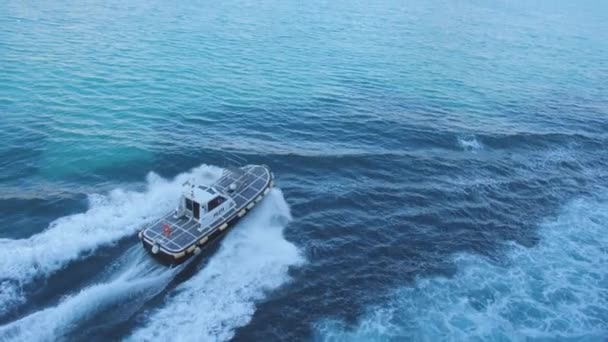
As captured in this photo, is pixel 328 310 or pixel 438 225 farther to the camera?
pixel 438 225

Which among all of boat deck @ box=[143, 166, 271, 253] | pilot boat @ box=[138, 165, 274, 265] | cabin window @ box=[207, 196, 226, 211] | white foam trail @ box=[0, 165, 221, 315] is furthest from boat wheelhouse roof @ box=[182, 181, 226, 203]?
white foam trail @ box=[0, 165, 221, 315]

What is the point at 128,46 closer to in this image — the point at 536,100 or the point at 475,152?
the point at 475,152

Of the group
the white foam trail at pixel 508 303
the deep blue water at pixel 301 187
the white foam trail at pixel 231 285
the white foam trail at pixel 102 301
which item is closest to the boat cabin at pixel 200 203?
the white foam trail at pixel 231 285

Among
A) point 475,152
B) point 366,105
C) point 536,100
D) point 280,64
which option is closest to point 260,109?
point 366,105

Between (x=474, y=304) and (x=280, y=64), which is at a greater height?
(x=280, y=64)

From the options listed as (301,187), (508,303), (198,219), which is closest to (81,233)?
(198,219)

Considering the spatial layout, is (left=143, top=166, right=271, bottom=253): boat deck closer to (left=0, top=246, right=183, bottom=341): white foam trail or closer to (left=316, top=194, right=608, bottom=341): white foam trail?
(left=0, top=246, right=183, bottom=341): white foam trail
